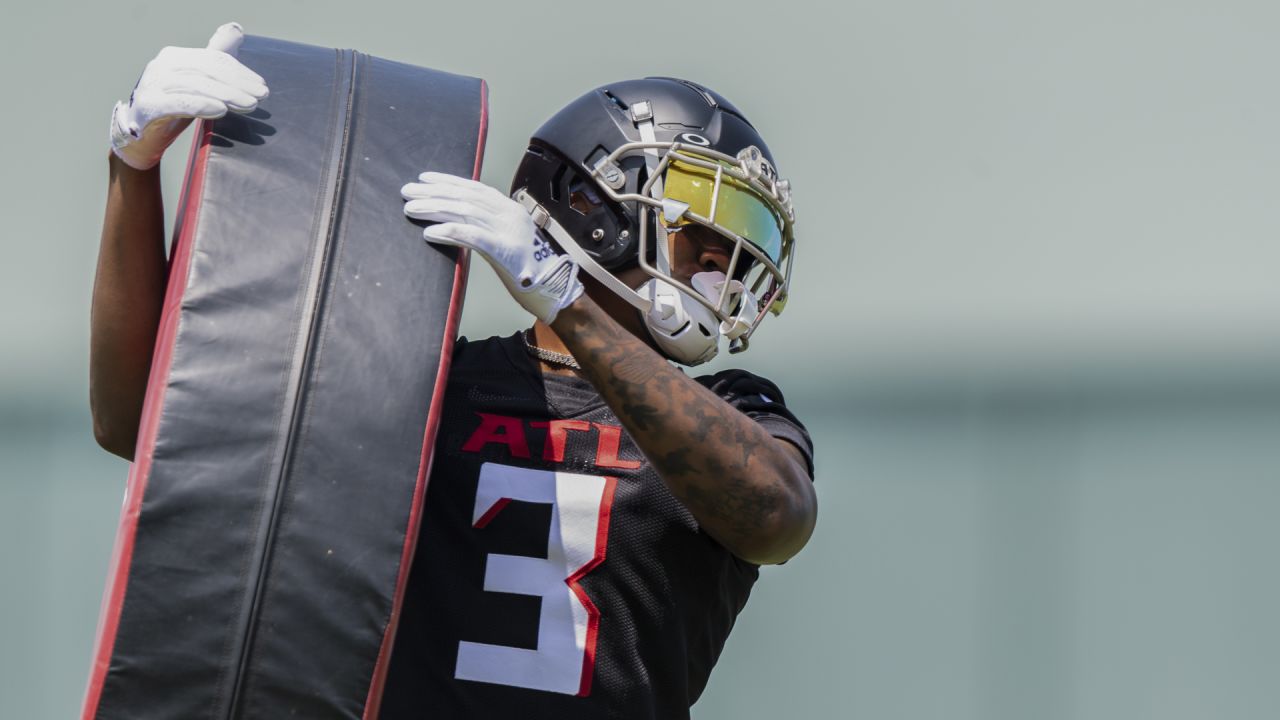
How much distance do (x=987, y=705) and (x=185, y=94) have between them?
2.85 metres

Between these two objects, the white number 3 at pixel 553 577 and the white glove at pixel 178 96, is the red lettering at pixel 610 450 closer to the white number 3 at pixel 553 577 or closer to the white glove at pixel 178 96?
the white number 3 at pixel 553 577

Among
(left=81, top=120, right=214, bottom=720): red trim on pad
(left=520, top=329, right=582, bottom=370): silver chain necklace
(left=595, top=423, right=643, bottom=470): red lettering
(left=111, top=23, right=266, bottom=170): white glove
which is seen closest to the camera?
(left=81, top=120, right=214, bottom=720): red trim on pad

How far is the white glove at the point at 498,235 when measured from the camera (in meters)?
1.51

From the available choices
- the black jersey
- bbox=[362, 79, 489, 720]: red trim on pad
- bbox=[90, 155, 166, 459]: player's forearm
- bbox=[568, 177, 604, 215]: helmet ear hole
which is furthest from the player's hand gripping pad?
bbox=[568, 177, 604, 215]: helmet ear hole

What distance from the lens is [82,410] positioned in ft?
12.6

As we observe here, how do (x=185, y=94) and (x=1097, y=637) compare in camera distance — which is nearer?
(x=185, y=94)

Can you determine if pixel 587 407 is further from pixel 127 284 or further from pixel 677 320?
pixel 127 284

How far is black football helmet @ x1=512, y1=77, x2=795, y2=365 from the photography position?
188 cm

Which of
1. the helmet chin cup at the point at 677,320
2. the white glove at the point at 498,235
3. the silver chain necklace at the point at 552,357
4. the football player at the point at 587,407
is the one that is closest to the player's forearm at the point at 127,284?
the football player at the point at 587,407

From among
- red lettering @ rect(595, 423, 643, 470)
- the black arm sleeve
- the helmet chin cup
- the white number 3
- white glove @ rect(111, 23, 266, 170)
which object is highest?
white glove @ rect(111, 23, 266, 170)

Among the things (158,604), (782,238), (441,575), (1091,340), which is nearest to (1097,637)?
(1091,340)

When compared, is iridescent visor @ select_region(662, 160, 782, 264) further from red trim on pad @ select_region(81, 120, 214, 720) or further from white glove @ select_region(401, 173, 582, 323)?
red trim on pad @ select_region(81, 120, 214, 720)

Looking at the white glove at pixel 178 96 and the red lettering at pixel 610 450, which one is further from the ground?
the white glove at pixel 178 96

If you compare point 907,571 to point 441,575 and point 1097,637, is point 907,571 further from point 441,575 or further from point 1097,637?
point 441,575
